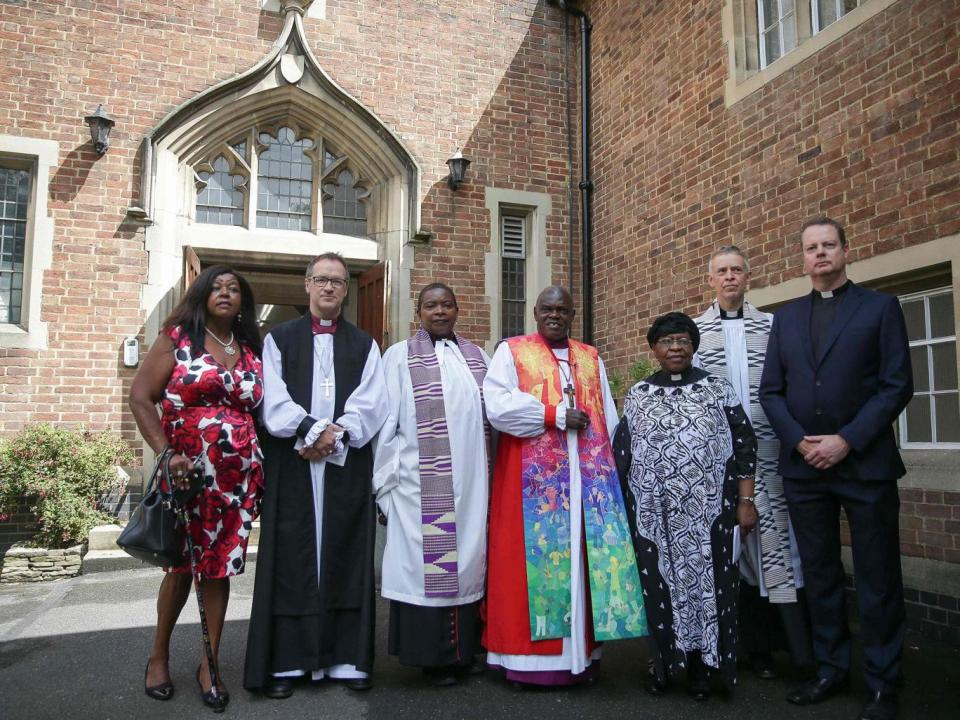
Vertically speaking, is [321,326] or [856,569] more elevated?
[321,326]

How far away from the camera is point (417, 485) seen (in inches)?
144

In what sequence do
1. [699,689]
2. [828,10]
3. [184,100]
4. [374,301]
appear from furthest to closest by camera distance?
[374,301] → [184,100] → [828,10] → [699,689]

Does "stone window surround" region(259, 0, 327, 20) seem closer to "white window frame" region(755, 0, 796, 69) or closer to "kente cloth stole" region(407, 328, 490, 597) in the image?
"white window frame" region(755, 0, 796, 69)

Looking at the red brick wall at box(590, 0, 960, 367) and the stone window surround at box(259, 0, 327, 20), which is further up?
the stone window surround at box(259, 0, 327, 20)

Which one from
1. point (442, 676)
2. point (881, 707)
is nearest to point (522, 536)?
point (442, 676)

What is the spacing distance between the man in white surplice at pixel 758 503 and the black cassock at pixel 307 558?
72.2 inches

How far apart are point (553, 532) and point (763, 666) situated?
4.19 ft

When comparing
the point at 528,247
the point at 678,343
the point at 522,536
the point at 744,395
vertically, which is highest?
the point at 528,247

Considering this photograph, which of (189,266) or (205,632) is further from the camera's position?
(189,266)

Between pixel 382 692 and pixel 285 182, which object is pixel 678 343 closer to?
pixel 382 692

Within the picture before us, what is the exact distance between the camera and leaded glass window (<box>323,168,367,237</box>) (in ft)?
28.5

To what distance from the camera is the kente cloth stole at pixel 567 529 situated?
3439mm

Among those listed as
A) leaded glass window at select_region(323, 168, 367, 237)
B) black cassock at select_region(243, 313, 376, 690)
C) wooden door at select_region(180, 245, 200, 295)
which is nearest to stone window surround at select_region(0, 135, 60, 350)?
wooden door at select_region(180, 245, 200, 295)

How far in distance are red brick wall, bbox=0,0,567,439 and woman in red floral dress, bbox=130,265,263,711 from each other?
4556 millimetres
